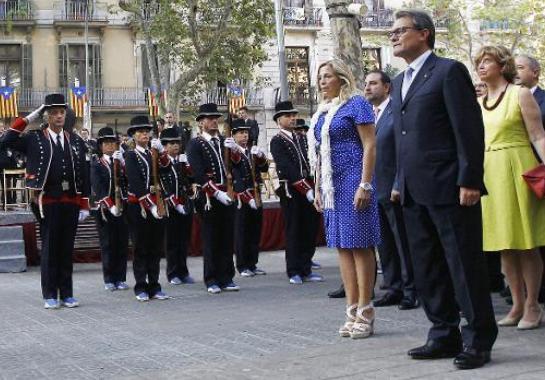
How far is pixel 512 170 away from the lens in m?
7.18

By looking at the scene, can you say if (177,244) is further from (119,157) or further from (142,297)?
(142,297)

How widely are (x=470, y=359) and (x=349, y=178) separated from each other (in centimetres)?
206

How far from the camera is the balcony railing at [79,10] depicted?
45812mm

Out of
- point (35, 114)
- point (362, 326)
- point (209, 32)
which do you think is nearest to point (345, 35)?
point (35, 114)

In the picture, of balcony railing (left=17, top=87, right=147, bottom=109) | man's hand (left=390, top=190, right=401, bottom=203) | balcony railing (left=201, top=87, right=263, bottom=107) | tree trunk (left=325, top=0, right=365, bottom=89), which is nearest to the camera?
man's hand (left=390, top=190, right=401, bottom=203)

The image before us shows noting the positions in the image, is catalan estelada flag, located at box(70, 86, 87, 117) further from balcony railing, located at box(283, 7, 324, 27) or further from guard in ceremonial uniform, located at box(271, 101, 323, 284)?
guard in ceremonial uniform, located at box(271, 101, 323, 284)

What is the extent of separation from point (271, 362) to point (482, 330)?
4.74 feet

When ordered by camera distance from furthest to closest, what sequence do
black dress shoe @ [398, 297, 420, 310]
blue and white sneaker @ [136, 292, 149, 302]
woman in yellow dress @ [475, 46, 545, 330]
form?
blue and white sneaker @ [136, 292, 149, 302], black dress shoe @ [398, 297, 420, 310], woman in yellow dress @ [475, 46, 545, 330]

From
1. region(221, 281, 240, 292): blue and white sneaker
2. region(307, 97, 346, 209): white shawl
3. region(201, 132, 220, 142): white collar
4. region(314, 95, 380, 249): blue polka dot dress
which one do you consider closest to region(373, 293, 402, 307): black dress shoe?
region(314, 95, 380, 249): blue polka dot dress

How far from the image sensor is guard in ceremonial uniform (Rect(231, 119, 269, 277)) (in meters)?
12.9

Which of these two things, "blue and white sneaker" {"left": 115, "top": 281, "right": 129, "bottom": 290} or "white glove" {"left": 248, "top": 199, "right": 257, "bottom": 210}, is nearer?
"blue and white sneaker" {"left": 115, "top": 281, "right": 129, "bottom": 290}

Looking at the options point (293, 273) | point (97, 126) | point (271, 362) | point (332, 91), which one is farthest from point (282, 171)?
point (97, 126)

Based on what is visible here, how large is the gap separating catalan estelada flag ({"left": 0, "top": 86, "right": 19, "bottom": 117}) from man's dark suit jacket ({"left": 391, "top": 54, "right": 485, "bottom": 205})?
1406 inches

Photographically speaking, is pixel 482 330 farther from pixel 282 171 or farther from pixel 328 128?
pixel 282 171
